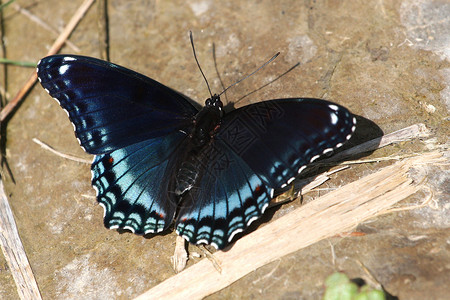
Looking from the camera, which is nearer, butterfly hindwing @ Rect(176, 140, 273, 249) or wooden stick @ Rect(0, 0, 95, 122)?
butterfly hindwing @ Rect(176, 140, 273, 249)

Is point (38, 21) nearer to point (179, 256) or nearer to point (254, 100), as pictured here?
point (254, 100)

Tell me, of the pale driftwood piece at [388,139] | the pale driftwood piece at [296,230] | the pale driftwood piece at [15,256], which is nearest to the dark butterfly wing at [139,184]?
the pale driftwood piece at [296,230]

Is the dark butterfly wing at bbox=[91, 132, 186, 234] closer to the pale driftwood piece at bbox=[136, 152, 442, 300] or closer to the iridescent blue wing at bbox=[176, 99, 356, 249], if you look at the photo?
the iridescent blue wing at bbox=[176, 99, 356, 249]

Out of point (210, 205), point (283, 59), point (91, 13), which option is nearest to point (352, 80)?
point (283, 59)

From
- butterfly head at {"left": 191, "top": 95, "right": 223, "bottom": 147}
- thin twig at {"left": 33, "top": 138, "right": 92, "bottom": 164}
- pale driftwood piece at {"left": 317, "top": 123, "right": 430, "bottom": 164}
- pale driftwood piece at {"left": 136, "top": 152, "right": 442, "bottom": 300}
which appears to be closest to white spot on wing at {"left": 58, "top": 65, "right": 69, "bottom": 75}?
thin twig at {"left": 33, "top": 138, "right": 92, "bottom": 164}

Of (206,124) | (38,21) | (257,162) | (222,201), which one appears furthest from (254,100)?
(38,21)

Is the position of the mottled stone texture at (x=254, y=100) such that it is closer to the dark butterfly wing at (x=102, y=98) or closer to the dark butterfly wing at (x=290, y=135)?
the dark butterfly wing at (x=290, y=135)
